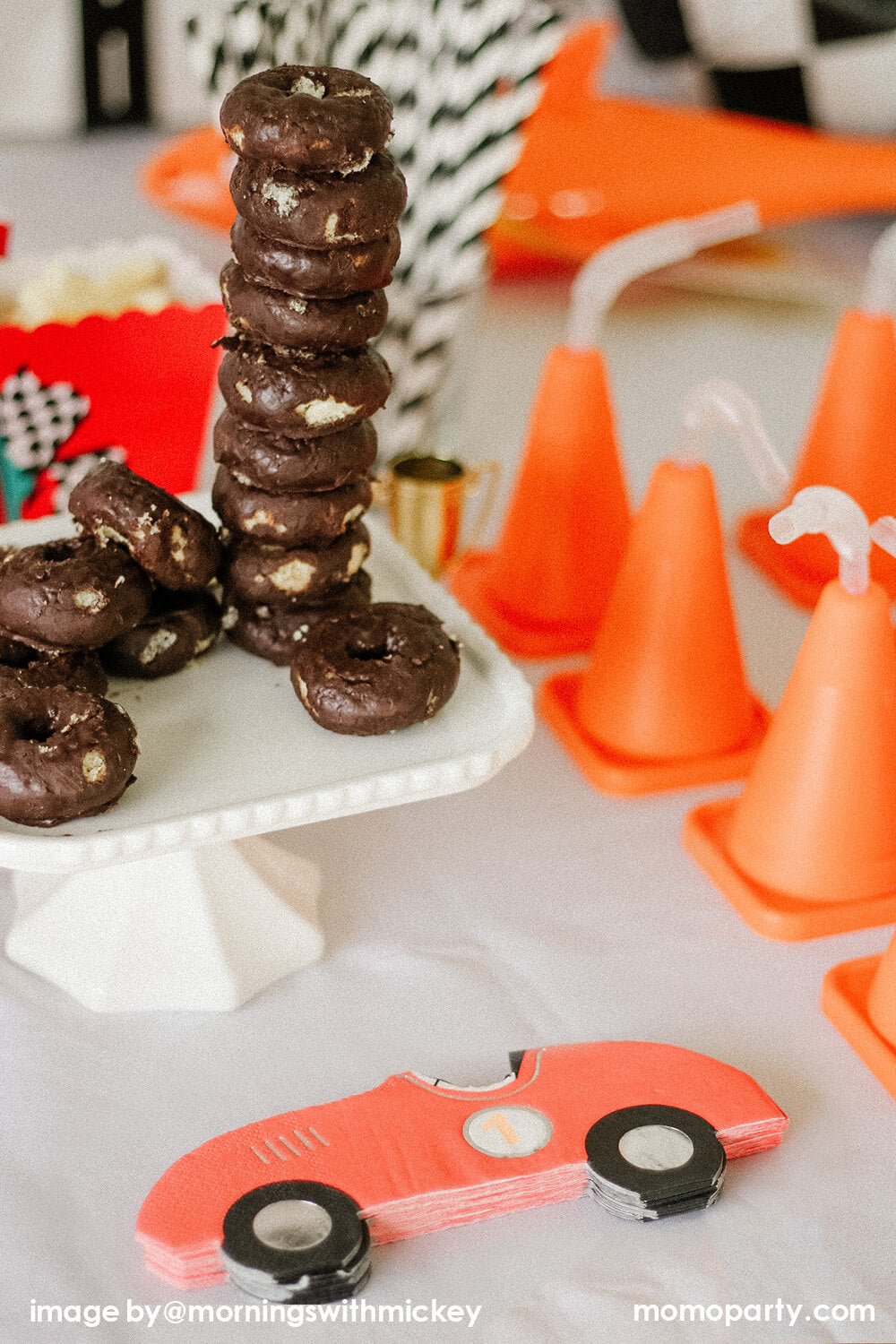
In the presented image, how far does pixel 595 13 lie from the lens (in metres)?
2.54

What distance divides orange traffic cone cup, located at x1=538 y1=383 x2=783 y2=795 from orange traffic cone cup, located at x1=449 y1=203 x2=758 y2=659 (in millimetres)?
119

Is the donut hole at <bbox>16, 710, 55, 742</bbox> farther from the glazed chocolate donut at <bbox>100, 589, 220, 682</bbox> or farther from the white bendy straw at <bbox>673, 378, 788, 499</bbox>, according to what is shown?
the white bendy straw at <bbox>673, 378, 788, 499</bbox>

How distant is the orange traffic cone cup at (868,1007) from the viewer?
681mm

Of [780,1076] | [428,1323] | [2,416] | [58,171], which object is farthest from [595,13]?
[428,1323]

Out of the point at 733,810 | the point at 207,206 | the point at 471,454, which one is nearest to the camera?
the point at 733,810

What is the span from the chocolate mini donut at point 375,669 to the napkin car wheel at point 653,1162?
0.22 meters

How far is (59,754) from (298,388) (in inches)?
8.5

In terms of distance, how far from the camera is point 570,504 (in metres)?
1.01

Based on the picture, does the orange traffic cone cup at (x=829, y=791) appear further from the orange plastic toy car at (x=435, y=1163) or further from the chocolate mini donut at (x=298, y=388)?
the chocolate mini donut at (x=298, y=388)

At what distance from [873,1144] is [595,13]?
241 centimetres

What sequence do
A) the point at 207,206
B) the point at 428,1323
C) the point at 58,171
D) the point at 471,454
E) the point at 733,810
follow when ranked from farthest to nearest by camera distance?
the point at 58,171, the point at 207,206, the point at 471,454, the point at 733,810, the point at 428,1323

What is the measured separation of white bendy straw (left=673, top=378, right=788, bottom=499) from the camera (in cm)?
86

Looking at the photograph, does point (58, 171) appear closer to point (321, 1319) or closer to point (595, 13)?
point (595, 13)

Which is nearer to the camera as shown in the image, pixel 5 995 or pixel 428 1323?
pixel 428 1323
